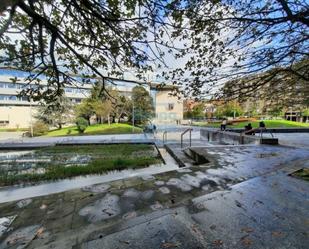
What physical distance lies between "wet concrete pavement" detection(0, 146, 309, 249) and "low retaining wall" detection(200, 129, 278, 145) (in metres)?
4.82

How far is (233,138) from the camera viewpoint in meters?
11.0

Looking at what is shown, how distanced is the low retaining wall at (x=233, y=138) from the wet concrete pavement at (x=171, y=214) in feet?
15.8

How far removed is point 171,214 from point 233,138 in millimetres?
9321

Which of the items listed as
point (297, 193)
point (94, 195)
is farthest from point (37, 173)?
point (297, 193)

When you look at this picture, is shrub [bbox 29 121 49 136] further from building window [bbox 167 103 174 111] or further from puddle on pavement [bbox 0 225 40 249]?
puddle on pavement [bbox 0 225 40 249]

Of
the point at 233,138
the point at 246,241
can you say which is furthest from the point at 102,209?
the point at 233,138

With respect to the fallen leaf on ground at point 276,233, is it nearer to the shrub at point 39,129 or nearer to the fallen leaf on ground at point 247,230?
the fallen leaf on ground at point 247,230

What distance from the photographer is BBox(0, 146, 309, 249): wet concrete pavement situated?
216 cm

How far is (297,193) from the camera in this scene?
3354 mm

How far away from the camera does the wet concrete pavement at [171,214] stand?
2.16 meters

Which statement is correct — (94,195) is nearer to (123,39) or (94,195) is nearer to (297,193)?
(123,39)

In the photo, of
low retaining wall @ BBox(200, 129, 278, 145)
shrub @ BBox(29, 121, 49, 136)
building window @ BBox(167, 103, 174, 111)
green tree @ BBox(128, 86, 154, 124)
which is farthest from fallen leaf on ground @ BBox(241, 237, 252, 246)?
building window @ BBox(167, 103, 174, 111)

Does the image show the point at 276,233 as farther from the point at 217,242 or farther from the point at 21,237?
the point at 21,237

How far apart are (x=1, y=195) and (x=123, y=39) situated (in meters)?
4.29
